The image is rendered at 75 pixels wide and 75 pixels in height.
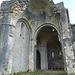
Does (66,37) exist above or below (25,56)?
above

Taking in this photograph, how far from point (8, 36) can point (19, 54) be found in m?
2.17

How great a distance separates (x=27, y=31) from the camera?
9.33 meters

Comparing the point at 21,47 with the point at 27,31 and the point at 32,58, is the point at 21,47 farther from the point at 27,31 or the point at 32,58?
the point at 27,31

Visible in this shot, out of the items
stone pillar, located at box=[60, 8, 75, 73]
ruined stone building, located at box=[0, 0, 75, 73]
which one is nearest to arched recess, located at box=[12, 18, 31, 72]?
ruined stone building, located at box=[0, 0, 75, 73]

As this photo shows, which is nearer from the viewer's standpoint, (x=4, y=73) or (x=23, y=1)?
(x=4, y=73)

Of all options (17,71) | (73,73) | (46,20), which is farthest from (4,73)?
(46,20)

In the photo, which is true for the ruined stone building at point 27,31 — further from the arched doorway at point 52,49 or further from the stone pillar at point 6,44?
the arched doorway at point 52,49

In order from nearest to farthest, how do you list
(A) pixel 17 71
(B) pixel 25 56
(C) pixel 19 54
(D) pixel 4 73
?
(D) pixel 4 73 → (A) pixel 17 71 → (C) pixel 19 54 → (B) pixel 25 56

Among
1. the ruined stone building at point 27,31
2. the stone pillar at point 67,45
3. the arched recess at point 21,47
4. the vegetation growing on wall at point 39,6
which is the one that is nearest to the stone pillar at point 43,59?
the ruined stone building at point 27,31

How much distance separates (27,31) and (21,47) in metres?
2.13

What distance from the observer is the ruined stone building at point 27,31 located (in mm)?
6184

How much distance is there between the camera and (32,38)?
9.45 meters

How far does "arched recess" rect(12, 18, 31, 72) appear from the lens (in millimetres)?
7082

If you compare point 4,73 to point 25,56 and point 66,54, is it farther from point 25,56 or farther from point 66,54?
point 66,54
